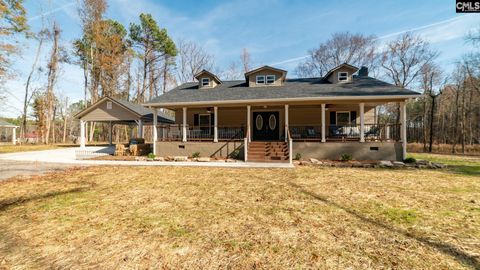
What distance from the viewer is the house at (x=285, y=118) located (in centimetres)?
1198

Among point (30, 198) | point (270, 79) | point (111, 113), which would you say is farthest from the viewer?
point (111, 113)

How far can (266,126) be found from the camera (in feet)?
50.0

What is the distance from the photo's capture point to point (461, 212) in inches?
176

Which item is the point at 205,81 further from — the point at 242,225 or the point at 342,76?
the point at 242,225

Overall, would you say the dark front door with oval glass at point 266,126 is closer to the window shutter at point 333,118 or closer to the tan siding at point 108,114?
the window shutter at point 333,118

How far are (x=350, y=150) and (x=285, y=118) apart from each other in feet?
13.3

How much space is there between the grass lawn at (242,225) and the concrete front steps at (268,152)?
4930 millimetres

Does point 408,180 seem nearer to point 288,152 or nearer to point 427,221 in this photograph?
point 427,221

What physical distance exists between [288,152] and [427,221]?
8180 millimetres

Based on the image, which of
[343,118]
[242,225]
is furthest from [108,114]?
[343,118]

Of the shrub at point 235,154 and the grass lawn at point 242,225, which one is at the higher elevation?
the shrub at point 235,154

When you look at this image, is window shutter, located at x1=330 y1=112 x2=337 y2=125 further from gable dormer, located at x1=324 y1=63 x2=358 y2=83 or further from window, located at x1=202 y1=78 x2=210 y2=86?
window, located at x1=202 y1=78 x2=210 y2=86

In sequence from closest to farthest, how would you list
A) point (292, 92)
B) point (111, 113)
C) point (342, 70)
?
point (292, 92)
point (342, 70)
point (111, 113)

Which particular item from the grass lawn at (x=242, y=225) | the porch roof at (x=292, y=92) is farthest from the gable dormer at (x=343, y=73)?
the grass lawn at (x=242, y=225)
